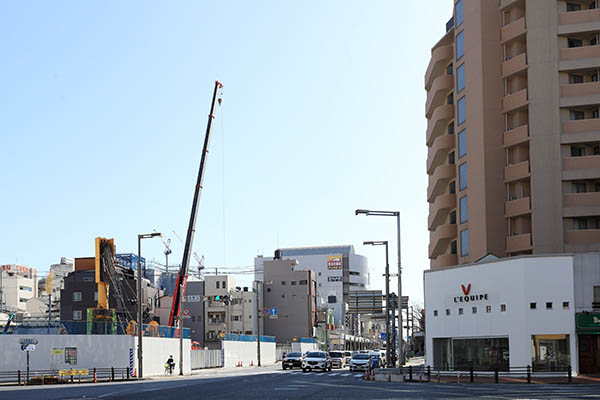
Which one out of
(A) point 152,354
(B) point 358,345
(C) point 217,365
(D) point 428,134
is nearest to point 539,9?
(D) point 428,134

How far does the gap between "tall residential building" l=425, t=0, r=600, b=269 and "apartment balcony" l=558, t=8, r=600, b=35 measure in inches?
2.7

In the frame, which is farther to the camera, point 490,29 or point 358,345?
point 358,345

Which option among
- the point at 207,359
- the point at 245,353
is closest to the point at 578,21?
the point at 207,359

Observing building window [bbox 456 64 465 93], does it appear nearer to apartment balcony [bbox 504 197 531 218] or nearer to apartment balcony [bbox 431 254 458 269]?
apartment balcony [bbox 504 197 531 218]

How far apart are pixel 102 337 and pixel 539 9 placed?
40.2 meters

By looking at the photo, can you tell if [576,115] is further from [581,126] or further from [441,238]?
[441,238]

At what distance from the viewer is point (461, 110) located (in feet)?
209

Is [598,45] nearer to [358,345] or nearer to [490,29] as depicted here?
[490,29]

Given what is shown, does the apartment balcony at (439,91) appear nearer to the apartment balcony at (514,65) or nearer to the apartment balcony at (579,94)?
the apartment balcony at (514,65)

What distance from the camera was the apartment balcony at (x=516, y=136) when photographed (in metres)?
57.8

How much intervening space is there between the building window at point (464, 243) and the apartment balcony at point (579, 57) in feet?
48.5

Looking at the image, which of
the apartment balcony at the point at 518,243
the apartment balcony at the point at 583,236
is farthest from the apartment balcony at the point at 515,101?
the apartment balcony at the point at 583,236

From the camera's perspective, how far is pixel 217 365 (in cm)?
8462

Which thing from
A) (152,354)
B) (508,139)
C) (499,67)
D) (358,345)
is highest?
(499,67)
